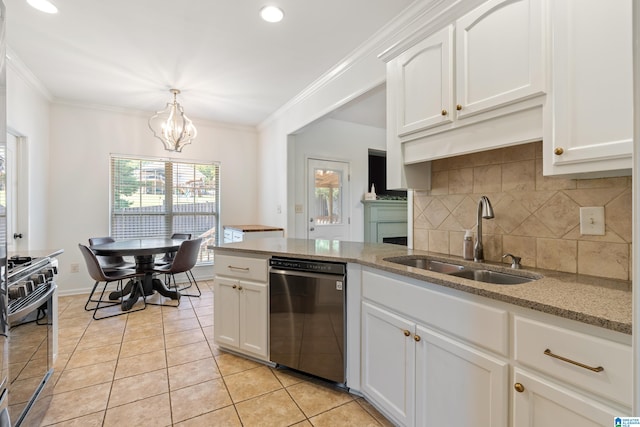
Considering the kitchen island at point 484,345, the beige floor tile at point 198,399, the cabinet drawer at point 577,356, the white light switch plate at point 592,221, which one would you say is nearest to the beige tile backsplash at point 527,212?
the white light switch plate at point 592,221

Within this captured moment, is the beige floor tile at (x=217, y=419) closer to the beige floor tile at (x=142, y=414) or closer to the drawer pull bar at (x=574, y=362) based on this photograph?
the beige floor tile at (x=142, y=414)

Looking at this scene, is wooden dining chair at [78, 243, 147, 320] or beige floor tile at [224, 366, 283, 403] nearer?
beige floor tile at [224, 366, 283, 403]

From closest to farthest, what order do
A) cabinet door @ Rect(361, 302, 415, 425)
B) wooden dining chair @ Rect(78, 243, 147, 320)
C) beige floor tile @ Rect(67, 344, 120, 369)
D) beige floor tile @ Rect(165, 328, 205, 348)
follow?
cabinet door @ Rect(361, 302, 415, 425) < beige floor tile @ Rect(67, 344, 120, 369) < beige floor tile @ Rect(165, 328, 205, 348) < wooden dining chair @ Rect(78, 243, 147, 320)

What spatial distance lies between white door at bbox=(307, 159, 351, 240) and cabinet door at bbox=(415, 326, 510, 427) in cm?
300

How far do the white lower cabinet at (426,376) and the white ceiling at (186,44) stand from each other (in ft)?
6.83

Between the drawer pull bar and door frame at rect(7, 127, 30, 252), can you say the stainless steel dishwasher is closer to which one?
the drawer pull bar

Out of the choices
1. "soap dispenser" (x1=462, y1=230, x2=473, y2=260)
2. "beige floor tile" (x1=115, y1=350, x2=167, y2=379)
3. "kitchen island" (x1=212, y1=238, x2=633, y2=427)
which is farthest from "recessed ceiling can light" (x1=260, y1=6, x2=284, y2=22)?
"beige floor tile" (x1=115, y1=350, x2=167, y2=379)

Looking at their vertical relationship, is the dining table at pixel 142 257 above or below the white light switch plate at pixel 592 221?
below

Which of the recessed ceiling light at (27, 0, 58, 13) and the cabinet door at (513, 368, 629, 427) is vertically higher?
the recessed ceiling light at (27, 0, 58, 13)

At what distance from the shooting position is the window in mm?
4148

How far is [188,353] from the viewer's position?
232 centimetres

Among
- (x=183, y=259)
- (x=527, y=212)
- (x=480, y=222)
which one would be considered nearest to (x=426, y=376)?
(x=480, y=222)

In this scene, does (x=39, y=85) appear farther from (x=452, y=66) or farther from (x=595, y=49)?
(x=595, y=49)

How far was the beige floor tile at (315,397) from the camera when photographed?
167cm
